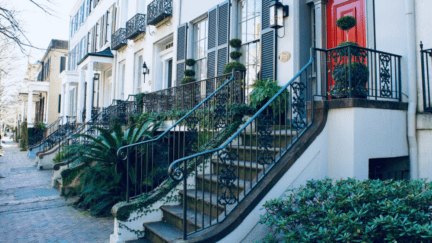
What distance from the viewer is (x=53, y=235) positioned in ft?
17.2

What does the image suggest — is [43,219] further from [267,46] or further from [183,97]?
[267,46]

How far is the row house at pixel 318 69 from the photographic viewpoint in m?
4.38

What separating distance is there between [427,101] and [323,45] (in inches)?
90.8

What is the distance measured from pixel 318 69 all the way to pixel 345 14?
113 cm

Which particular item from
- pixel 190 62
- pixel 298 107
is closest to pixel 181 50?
pixel 190 62

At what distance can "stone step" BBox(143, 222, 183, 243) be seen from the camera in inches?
166

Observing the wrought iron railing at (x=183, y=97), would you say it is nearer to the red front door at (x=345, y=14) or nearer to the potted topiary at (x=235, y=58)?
the potted topiary at (x=235, y=58)

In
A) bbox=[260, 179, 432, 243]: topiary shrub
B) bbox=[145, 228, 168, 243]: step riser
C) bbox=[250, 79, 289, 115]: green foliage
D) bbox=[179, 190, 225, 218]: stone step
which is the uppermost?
bbox=[250, 79, 289, 115]: green foliage

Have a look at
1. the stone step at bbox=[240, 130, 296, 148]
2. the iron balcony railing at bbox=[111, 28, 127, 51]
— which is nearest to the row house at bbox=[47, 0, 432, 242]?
the stone step at bbox=[240, 130, 296, 148]

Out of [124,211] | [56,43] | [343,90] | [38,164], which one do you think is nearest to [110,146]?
[124,211]

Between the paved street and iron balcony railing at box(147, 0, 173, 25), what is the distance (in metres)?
6.28

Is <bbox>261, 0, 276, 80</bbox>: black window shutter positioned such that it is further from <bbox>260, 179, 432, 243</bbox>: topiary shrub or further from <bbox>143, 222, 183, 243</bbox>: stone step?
<bbox>143, 222, 183, 243</bbox>: stone step

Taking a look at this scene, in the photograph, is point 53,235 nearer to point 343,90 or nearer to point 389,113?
point 343,90

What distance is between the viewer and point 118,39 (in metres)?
14.4
